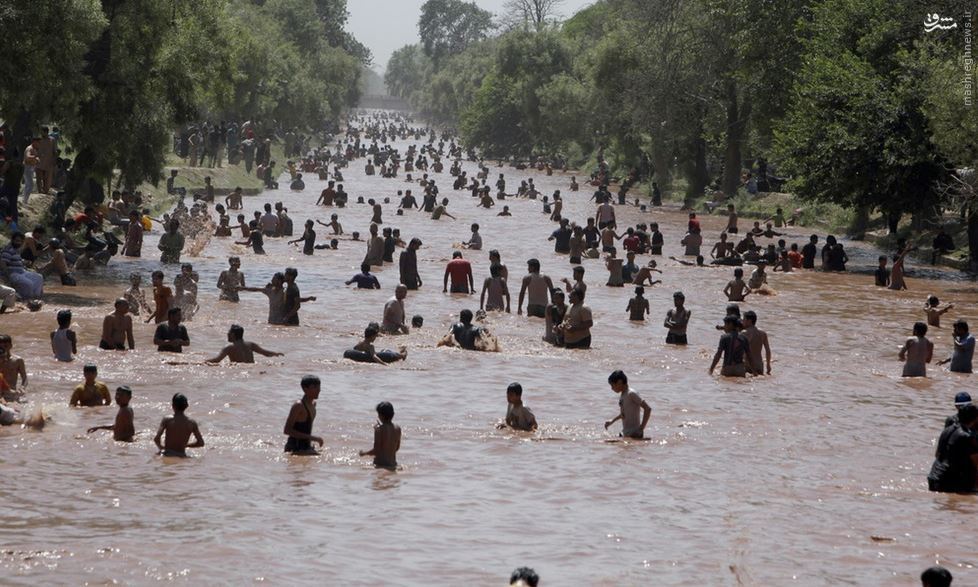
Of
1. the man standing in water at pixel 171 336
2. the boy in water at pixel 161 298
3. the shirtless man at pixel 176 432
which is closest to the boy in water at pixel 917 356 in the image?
the man standing in water at pixel 171 336

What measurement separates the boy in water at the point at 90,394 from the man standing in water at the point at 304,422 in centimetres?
246

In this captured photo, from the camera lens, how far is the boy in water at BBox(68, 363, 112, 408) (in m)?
15.4

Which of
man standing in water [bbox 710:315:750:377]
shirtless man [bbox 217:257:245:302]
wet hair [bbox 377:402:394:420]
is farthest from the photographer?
shirtless man [bbox 217:257:245:302]

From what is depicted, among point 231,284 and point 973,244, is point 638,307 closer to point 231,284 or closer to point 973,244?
point 231,284

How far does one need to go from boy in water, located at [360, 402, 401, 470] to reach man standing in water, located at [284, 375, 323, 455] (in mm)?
676

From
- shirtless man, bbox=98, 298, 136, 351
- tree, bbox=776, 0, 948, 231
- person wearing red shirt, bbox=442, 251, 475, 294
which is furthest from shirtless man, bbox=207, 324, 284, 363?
tree, bbox=776, 0, 948, 231

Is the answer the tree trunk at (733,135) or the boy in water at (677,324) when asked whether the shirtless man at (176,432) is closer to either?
the boy in water at (677,324)

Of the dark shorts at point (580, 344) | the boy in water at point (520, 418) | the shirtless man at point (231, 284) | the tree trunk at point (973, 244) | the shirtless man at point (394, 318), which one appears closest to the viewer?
the boy in water at point (520, 418)

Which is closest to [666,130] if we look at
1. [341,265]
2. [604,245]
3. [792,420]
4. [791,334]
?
[604,245]

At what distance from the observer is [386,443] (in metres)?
13.7

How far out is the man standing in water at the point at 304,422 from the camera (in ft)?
45.5

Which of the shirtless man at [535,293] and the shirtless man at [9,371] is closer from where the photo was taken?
the shirtless man at [9,371]

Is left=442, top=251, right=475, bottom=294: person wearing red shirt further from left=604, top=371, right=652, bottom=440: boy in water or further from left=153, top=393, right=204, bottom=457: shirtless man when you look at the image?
left=153, top=393, right=204, bottom=457: shirtless man

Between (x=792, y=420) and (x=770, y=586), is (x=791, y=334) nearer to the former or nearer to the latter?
(x=792, y=420)
